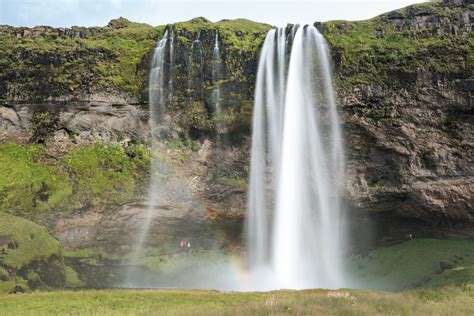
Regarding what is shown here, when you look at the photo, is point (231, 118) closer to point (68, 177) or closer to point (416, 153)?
point (68, 177)

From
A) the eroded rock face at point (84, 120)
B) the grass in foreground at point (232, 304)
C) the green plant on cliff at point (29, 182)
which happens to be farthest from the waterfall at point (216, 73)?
the grass in foreground at point (232, 304)

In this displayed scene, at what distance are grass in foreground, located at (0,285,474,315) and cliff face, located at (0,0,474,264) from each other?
15968mm

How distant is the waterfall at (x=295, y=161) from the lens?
34.5 metres

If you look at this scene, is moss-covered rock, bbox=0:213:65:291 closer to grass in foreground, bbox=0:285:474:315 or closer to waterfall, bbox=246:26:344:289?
grass in foreground, bbox=0:285:474:315

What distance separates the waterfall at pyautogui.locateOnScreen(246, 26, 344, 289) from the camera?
3453 cm

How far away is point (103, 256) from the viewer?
36.0 metres

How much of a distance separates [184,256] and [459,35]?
30703 mm

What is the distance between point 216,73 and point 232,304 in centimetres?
2542

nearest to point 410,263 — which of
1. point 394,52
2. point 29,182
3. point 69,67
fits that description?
point 394,52

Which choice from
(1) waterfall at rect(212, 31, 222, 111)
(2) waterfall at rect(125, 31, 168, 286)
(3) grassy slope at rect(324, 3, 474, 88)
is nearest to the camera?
(3) grassy slope at rect(324, 3, 474, 88)

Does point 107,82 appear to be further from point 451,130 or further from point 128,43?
point 451,130

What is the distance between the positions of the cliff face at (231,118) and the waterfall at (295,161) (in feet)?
4.43

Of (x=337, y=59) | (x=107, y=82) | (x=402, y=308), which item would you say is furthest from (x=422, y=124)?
(x=107, y=82)

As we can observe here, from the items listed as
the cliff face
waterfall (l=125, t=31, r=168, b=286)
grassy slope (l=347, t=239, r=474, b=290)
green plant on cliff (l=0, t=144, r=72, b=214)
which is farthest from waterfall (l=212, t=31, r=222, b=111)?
grassy slope (l=347, t=239, r=474, b=290)
